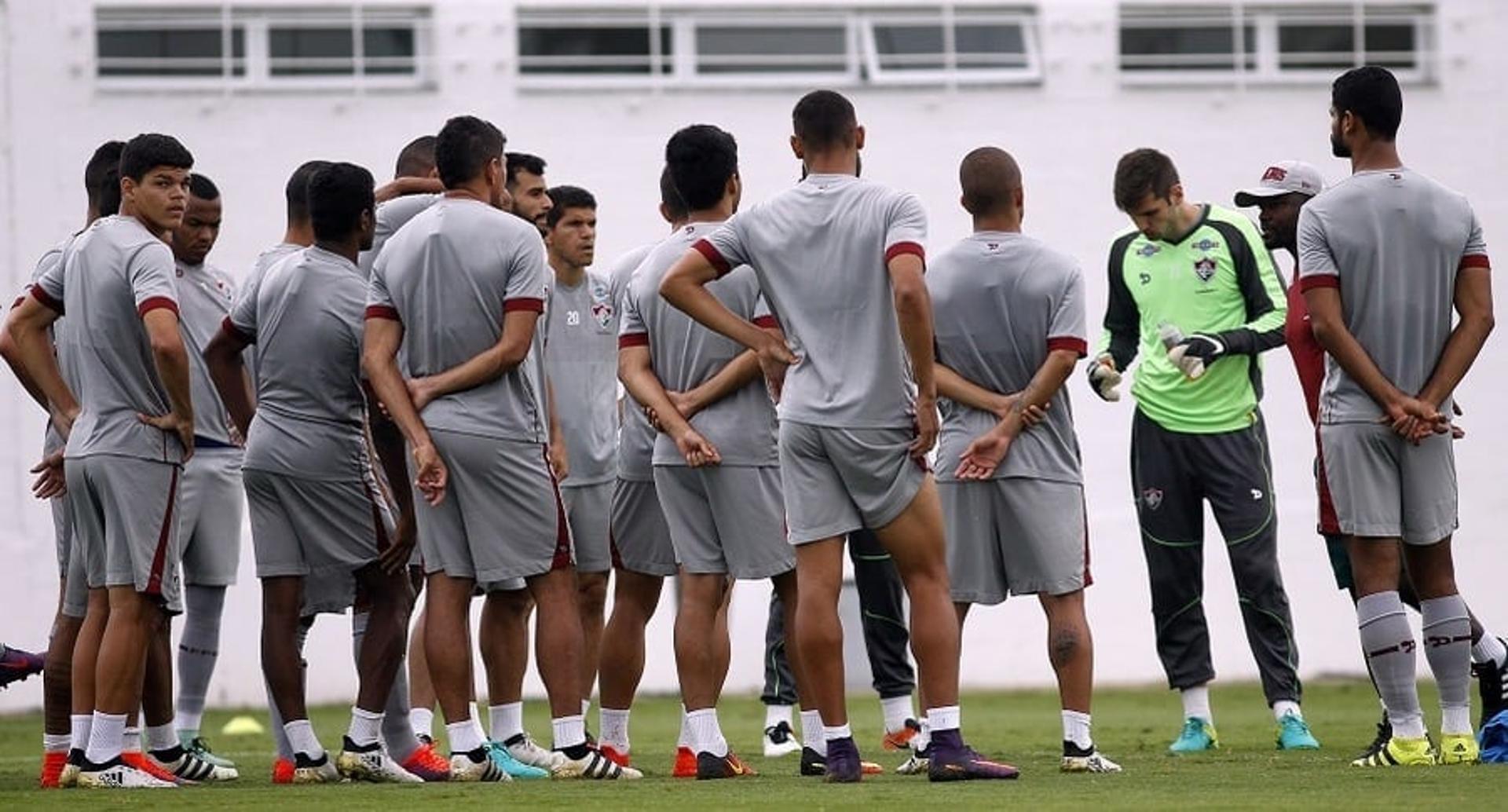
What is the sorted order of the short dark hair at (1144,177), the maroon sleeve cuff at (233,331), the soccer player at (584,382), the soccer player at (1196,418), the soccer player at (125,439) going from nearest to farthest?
1. the soccer player at (125,439)
2. the maroon sleeve cuff at (233,331)
3. the soccer player at (584,382)
4. the short dark hair at (1144,177)
5. the soccer player at (1196,418)

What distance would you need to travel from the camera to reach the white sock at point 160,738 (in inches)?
367

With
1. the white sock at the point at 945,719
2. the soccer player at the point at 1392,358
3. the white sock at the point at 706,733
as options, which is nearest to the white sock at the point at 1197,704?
the soccer player at the point at 1392,358

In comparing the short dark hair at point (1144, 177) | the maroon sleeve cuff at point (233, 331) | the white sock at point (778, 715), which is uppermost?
the short dark hair at point (1144, 177)

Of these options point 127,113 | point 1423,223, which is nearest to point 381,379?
point 1423,223

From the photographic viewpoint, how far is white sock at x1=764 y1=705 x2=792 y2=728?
34.1ft

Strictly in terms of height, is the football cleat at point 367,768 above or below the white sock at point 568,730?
below

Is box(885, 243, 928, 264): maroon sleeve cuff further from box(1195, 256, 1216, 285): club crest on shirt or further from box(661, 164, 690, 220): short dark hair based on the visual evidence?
box(1195, 256, 1216, 285): club crest on shirt

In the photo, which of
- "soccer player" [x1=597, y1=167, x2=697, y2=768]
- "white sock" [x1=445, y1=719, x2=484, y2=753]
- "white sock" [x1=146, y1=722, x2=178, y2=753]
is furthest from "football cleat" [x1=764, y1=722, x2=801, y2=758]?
"white sock" [x1=146, y1=722, x2=178, y2=753]

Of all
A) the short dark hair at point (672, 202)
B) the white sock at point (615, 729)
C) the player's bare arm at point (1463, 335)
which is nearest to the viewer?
the player's bare arm at point (1463, 335)

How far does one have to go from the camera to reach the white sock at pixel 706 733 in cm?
851

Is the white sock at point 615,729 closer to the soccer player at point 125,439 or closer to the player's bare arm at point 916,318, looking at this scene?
the soccer player at point 125,439

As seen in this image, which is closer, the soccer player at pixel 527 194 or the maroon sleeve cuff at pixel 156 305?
the maroon sleeve cuff at pixel 156 305

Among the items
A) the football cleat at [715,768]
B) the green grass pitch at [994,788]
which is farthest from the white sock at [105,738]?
the football cleat at [715,768]

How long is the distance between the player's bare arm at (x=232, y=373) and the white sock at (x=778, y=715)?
2704mm
